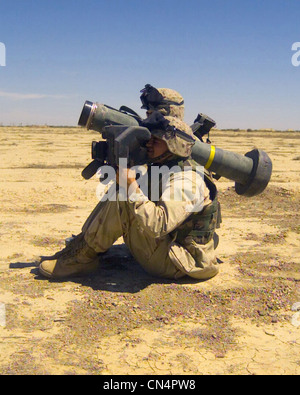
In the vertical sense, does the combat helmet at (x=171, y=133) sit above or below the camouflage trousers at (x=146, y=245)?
above

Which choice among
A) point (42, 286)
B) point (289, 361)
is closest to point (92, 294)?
point (42, 286)

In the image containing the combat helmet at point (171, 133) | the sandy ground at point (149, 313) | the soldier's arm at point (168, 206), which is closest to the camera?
the sandy ground at point (149, 313)

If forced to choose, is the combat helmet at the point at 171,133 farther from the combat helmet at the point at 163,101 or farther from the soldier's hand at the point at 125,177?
the combat helmet at the point at 163,101

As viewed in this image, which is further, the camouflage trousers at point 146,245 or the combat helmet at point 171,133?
the camouflage trousers at point 146,245

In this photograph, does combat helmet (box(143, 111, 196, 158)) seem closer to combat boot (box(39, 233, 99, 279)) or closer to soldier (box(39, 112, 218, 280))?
soldier (box(39, 112, 218, 280))

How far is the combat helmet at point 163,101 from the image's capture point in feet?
13.9

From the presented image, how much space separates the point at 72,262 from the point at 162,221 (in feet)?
3.06

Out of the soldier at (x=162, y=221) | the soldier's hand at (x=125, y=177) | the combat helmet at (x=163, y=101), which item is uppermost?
the combat helmet at (x=163, y=101)

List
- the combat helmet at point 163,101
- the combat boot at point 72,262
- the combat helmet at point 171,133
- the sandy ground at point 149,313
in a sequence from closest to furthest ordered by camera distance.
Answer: the sandy ground at point 149,313
the combat helmet at point 171,133
the combat boot at point 72,262
the combat helmet at point 163,101

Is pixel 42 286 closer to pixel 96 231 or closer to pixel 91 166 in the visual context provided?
pixel 96 231

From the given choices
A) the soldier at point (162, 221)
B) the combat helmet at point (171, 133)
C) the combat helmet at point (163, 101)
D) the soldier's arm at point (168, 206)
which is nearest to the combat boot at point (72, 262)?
the soldier at point (162, 221)

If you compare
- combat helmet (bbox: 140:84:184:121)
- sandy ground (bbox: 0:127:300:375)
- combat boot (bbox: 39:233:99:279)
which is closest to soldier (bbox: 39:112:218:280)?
combat boot (bbox: 39:233:99:279)

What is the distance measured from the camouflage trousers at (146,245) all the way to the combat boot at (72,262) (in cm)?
9

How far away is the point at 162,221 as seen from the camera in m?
3.28
